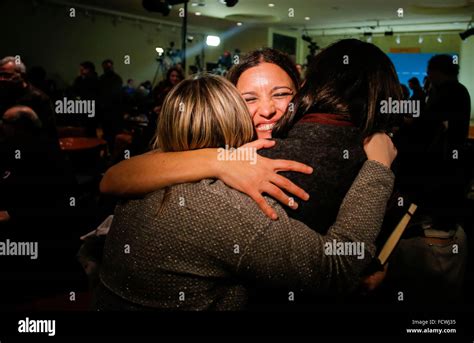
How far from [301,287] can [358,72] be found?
603 millimetres

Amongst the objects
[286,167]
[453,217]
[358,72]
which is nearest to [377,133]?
[358,72]

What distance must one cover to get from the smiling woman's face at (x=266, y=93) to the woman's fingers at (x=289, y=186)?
0.55 m

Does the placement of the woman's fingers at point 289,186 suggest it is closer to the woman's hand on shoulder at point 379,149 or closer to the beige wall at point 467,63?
the woman's hand on shoulder at point 379,149

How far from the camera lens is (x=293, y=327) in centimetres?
112

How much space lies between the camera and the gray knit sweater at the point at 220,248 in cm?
91

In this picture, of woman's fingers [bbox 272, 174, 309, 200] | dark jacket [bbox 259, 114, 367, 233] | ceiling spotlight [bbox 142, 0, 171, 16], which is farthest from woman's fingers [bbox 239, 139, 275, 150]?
ceiling spotlight [bbox 142, 0, 171, 16]

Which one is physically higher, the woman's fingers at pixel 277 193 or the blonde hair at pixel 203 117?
the blonde hair at pixel 203 117

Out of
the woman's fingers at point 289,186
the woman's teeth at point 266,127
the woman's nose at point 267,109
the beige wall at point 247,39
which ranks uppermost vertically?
the beige wall at point 247,39

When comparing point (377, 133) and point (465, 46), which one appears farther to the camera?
point (465, 46)

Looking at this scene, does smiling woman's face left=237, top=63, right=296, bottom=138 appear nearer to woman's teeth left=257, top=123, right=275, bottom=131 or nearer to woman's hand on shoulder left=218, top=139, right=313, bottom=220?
woman's teeth left=257, top=123, right=275, bottom=131

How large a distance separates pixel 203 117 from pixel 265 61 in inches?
27.4

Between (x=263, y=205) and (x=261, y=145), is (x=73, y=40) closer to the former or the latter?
(x=261, y=145)

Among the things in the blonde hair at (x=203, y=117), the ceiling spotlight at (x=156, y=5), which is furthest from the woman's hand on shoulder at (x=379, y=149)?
the ceiling spotlight at (x=156, y=5)

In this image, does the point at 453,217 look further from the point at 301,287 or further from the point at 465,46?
the point at 465,46
